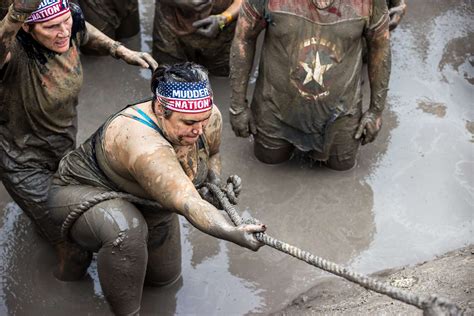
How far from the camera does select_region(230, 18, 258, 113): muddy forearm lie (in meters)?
5.35

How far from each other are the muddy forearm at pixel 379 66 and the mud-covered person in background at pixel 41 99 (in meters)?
1.47

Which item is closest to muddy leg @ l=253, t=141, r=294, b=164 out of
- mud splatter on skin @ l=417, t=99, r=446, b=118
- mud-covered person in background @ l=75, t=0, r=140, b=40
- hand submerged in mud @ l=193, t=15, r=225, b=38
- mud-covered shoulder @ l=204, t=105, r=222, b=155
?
hand submerged in mud @ l=193, t=15, r=225, b=38

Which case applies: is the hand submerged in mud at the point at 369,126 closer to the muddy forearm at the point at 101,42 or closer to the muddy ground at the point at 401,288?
the muddy ground at the point at 401,288

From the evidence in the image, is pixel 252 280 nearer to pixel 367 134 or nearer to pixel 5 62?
pixel 367 134

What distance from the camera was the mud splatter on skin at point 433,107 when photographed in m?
6.23

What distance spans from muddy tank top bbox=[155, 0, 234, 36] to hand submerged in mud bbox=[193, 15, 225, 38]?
99mm

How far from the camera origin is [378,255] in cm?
518

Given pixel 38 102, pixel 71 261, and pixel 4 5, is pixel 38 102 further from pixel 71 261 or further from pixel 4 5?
pixel 71 261

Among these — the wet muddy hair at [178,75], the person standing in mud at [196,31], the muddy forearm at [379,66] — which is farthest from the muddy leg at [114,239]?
the person standing in mud at [196,31]

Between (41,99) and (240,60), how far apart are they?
1462 millimetres

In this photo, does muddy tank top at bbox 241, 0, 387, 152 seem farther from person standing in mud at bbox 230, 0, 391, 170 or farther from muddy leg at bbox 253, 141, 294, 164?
muddy leg at bbox 253, 141, 294, 164

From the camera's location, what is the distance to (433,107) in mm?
6289

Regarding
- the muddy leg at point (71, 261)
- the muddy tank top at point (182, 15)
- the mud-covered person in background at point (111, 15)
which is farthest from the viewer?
the mud-covered person in background at point (111, 15)

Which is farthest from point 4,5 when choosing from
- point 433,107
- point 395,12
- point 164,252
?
point 433,107
